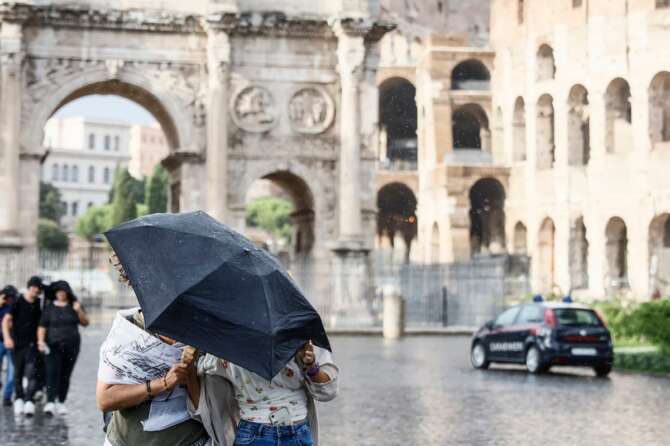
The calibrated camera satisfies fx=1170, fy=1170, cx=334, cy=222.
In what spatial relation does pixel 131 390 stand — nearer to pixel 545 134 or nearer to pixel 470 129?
pixel 545 134

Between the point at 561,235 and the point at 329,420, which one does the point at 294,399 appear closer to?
the point at 329,420

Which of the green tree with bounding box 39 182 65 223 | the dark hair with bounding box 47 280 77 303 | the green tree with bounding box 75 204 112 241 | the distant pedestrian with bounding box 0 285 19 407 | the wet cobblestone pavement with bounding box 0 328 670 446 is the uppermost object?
the green tree with bounding box 39 182 65 223

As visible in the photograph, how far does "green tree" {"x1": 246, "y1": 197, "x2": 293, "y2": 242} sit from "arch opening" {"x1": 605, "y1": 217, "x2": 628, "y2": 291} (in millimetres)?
44575

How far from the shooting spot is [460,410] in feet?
43.3

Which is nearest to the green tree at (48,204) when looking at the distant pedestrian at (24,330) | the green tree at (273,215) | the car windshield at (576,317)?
the green tree at (273,215)

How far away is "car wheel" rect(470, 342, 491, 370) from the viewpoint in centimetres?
2066

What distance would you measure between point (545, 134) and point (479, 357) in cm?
3613

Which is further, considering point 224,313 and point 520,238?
point 520,238

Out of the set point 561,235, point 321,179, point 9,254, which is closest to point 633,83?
point 561,235

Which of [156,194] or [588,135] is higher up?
[588,135]

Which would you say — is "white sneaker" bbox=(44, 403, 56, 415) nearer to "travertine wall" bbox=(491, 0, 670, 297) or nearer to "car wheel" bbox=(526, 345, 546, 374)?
"car wheel" bbox=(526, 345, 546, 374)

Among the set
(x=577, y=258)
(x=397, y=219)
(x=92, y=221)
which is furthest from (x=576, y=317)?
(x=92, y=221)

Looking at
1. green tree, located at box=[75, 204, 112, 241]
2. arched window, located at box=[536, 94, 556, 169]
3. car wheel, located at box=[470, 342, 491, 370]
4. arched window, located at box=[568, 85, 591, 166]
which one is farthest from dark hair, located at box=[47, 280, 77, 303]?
green tree, located at box=[75, 204, 112, 241]

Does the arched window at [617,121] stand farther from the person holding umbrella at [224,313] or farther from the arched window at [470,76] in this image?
the person holding umbrella at [224,313]
